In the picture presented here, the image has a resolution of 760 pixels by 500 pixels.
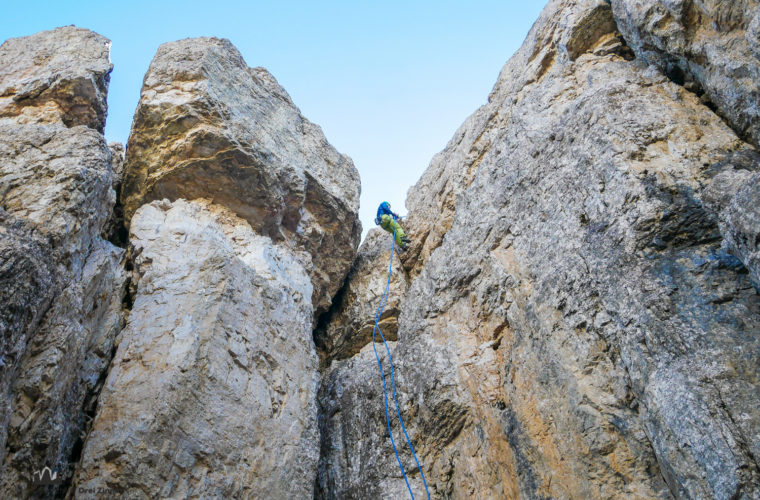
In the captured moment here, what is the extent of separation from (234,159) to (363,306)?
14.2 feet

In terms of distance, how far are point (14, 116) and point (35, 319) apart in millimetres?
5510

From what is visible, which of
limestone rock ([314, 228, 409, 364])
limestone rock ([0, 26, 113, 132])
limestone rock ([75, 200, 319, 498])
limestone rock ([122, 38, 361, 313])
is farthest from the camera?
limestone rock ([314, 228, 409, 364])

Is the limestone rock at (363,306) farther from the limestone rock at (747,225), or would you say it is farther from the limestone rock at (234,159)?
the limestone rock at (747,225)

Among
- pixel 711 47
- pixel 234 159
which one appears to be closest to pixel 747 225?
pixel 711 47

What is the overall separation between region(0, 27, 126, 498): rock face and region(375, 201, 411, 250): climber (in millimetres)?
5794

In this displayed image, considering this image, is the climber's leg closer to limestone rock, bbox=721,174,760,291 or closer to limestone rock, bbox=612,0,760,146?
limestone rock, bbox=612,0,760,146

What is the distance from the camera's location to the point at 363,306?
11.7 meters

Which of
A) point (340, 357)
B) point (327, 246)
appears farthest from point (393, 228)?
point (340, 357)

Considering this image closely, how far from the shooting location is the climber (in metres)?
12.1

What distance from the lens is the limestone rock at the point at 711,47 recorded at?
6.34 meters

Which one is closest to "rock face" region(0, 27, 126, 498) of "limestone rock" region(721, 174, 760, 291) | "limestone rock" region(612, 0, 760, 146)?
"limestone rock" region(721, 174, 760, 291)

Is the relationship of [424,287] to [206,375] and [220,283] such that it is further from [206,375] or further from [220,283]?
[206,375]

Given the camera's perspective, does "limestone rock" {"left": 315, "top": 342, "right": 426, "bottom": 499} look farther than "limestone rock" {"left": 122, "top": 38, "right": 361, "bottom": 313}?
No

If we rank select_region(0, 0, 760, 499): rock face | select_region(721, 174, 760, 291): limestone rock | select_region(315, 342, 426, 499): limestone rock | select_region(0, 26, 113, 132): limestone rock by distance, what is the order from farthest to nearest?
select_region(0, 26, 113, 132): limestone rock < select_region(315, 342, 426, 499): limestone rock < select_region(0, 0, 760, 499): rock face < select_region(721, 174, 760, 291): limestone rock
